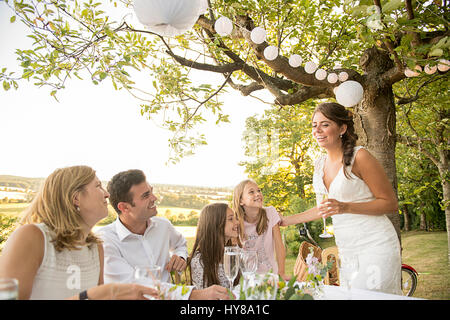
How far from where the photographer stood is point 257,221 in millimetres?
2738

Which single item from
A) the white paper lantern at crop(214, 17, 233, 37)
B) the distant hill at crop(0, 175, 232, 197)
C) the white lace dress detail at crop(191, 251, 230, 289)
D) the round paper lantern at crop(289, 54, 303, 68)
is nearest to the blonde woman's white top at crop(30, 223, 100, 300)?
the white lace dress detail at crop(191, 251, 230, 289)

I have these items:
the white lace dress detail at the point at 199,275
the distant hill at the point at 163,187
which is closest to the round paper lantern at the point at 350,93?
the white lace dress detail at the point at 199,275

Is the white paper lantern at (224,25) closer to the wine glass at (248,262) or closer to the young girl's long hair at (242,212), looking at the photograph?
the young girl's long hair at (242,212)

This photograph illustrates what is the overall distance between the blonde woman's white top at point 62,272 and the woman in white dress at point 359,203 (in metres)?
1.13

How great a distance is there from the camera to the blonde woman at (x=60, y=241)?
126 centimetres

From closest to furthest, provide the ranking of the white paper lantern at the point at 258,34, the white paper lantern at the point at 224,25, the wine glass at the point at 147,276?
the wine glass at the point at 147,276, the white paper lantern at the point at 224,25, the white paper lantern at the point at 258,34

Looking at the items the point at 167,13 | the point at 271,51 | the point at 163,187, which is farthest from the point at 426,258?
the point at 167,13

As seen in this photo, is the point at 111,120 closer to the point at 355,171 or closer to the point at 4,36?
the point at 4,36

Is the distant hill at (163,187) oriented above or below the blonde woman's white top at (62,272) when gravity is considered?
above

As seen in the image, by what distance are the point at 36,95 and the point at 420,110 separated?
5407 mm

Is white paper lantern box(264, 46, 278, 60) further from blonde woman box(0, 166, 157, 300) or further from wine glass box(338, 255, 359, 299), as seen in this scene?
wine glass box(338, 255, 359, 299)

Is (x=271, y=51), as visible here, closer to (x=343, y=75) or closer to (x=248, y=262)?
(x=343, y=75)

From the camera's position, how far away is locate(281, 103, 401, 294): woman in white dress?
1.92m

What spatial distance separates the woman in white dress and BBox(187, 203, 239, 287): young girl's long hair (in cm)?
60
